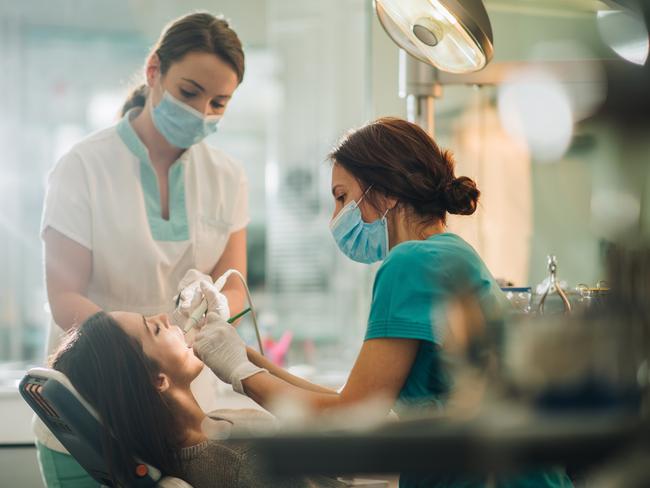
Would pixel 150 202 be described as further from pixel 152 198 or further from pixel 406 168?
pixel 406 168

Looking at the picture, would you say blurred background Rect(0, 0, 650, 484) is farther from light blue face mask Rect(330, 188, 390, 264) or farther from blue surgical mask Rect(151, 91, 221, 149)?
light blue face mask Rect(330, 188, 390, 264)

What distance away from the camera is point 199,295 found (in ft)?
5.89

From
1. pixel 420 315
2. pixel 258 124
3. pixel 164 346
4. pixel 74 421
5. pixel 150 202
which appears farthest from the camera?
pixel 258 124

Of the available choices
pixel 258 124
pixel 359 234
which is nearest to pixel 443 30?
pixel 359 234

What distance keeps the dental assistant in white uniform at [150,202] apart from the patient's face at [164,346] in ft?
0.53

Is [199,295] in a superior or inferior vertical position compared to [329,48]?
inferior

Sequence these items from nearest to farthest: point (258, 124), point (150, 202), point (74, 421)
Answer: point (74, 421)
point (150, 202)
point (258, 124)

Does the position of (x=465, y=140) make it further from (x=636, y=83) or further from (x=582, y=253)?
(x=636, y=83)

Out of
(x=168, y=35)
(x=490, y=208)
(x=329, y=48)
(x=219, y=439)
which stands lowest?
(x=219, y=439)

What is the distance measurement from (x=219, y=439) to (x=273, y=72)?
2087mm

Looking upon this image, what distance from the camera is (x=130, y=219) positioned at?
6.39 feet

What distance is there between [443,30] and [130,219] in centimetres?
88

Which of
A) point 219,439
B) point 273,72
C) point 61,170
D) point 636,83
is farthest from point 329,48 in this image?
point 636,83

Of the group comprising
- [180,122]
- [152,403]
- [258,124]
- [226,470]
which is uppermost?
[258,124]
